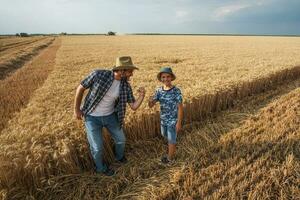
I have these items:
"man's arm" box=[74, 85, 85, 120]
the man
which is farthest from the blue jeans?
"man's arm" box=[74, 85, 85, 120]

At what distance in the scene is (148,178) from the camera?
4629mm

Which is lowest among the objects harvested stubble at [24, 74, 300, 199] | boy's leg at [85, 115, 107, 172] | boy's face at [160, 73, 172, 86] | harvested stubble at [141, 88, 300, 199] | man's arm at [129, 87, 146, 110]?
harvested stubble at [24, 74, 300, 199]

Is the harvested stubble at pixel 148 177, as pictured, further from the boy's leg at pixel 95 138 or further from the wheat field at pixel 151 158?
the boy's leg at pixel 95 138

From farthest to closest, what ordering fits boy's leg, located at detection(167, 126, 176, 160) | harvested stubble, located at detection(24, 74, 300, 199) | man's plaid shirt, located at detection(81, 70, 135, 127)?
boy's leg, located at detection(167, 126, 176, 160)
man's plaid shirt, located at detection(81, 70, 135, 127)
harvested stubble, located at detection(24, 74, 300, 199)

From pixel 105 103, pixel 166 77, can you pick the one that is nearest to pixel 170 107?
pixel 166 77

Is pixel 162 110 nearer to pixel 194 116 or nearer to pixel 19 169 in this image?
pixel 194 116

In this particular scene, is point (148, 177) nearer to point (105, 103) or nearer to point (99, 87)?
point (105, 103)

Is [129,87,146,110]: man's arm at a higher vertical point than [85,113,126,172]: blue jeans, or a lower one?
higher

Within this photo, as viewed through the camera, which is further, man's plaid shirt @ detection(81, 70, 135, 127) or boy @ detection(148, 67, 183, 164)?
boy @ detection(148, 67, 183, 164)

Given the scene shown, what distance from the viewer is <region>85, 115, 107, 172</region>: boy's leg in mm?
4520

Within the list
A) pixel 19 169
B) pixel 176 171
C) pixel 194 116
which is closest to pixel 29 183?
pixel 19 169

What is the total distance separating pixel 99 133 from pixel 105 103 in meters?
0.51

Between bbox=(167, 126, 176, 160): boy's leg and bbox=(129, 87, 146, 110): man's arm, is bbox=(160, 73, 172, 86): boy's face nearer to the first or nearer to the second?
bbox=(129, 87, 146, 110): man's arm

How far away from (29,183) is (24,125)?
1.71m
